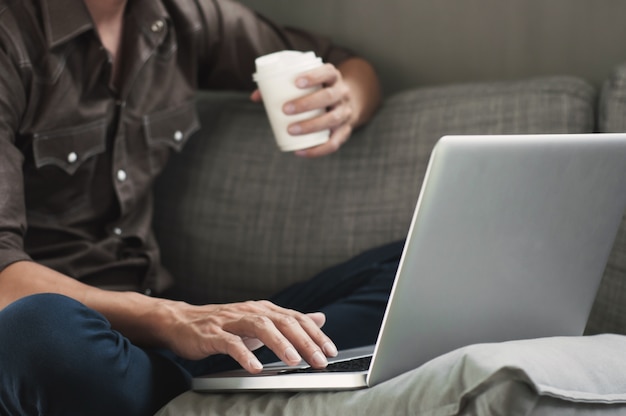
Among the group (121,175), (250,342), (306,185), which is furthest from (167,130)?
(250,342)

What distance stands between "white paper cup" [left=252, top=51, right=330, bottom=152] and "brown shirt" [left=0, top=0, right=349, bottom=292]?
259 millimetres

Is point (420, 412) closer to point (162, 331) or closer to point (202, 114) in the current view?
point (162, 331)

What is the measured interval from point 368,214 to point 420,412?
758mm

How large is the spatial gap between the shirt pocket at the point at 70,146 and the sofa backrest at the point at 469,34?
648mm

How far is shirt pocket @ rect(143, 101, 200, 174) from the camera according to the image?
64.2 inches

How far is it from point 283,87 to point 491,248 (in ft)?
1.77

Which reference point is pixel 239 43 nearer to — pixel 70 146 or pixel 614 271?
pixel 70 146

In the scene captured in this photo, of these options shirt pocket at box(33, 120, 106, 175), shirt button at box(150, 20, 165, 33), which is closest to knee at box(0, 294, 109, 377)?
shirt pocket at box(33, 120, 106, 175)

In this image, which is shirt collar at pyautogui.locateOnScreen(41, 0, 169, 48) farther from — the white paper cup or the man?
the white paper cup

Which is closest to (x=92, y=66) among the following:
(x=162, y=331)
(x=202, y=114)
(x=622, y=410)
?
(x=202, y=114)

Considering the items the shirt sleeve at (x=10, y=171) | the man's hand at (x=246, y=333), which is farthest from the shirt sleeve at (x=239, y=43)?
the man's hand at (x=246, y=333)

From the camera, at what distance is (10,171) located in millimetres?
1357

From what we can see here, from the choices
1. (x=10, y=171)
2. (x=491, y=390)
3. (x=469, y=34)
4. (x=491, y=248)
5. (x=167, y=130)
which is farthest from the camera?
(x=469, y=34)

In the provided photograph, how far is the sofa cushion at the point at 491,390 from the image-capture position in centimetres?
89
